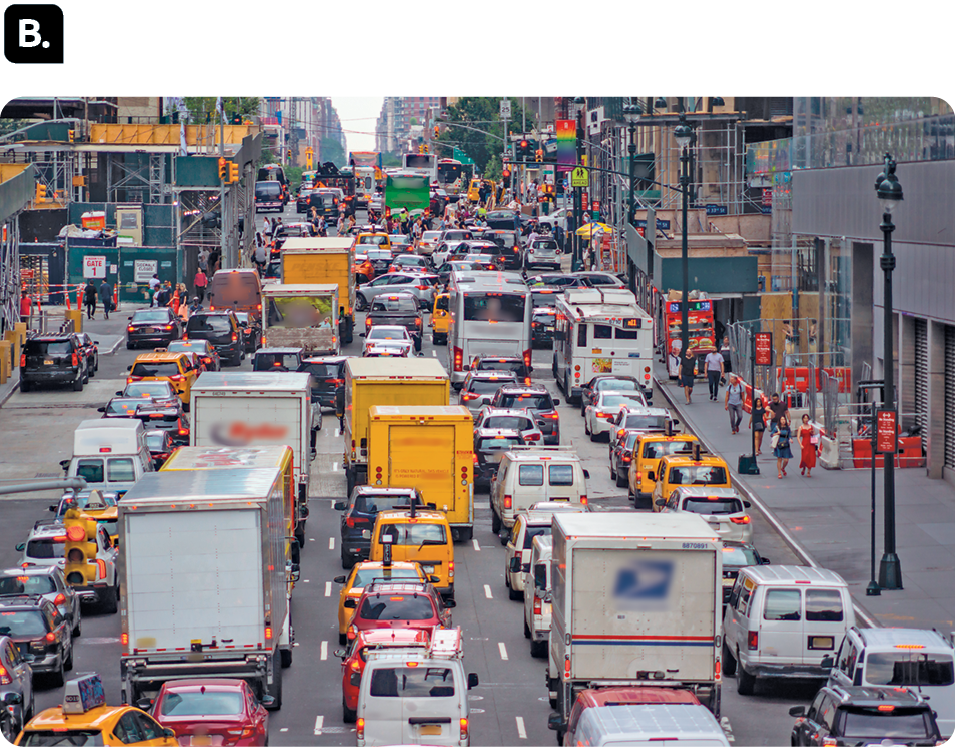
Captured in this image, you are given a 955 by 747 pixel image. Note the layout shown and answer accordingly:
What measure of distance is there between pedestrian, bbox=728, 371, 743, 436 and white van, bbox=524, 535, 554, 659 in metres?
20.0

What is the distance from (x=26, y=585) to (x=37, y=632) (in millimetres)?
1975

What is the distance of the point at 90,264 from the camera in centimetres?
6431

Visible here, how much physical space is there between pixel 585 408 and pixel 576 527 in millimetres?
25425

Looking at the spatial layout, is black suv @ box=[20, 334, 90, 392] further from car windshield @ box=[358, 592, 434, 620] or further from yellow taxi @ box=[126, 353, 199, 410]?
car windshield @ box=[358, 592, 434, 620]

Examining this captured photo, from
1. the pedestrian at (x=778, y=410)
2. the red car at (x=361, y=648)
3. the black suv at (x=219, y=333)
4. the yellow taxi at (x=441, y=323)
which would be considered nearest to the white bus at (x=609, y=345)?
the pedestrian at (x=778, y=410)

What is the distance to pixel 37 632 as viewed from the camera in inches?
878

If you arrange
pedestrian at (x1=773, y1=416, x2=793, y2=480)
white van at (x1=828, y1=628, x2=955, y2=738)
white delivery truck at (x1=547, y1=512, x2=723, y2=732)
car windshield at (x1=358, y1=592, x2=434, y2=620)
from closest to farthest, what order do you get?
white van at (x1=828, y1=628, x2=955, y2=738), white delivery truck at (x1=547, y1=512, x2=723, y2=732), car windshield at (x1=358, y1=592, x2=434, y2=620), pedestrian at (x1=773, y1=416, x2=793, y2=480)

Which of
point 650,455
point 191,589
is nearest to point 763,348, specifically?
point 650,455

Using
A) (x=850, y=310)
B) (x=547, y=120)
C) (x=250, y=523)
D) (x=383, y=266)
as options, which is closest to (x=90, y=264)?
(x=383, y=266)

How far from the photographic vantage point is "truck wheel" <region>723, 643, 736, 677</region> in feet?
75.3

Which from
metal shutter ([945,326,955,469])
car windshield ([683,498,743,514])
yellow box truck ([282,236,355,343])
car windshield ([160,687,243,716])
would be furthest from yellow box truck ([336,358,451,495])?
yellow box truck ([282,236,355,343])

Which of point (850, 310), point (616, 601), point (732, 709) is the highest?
point (850, 310)

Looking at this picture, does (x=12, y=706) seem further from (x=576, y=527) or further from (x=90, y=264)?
(x=90, y=264)

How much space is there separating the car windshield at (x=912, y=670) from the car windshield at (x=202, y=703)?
7236mm
